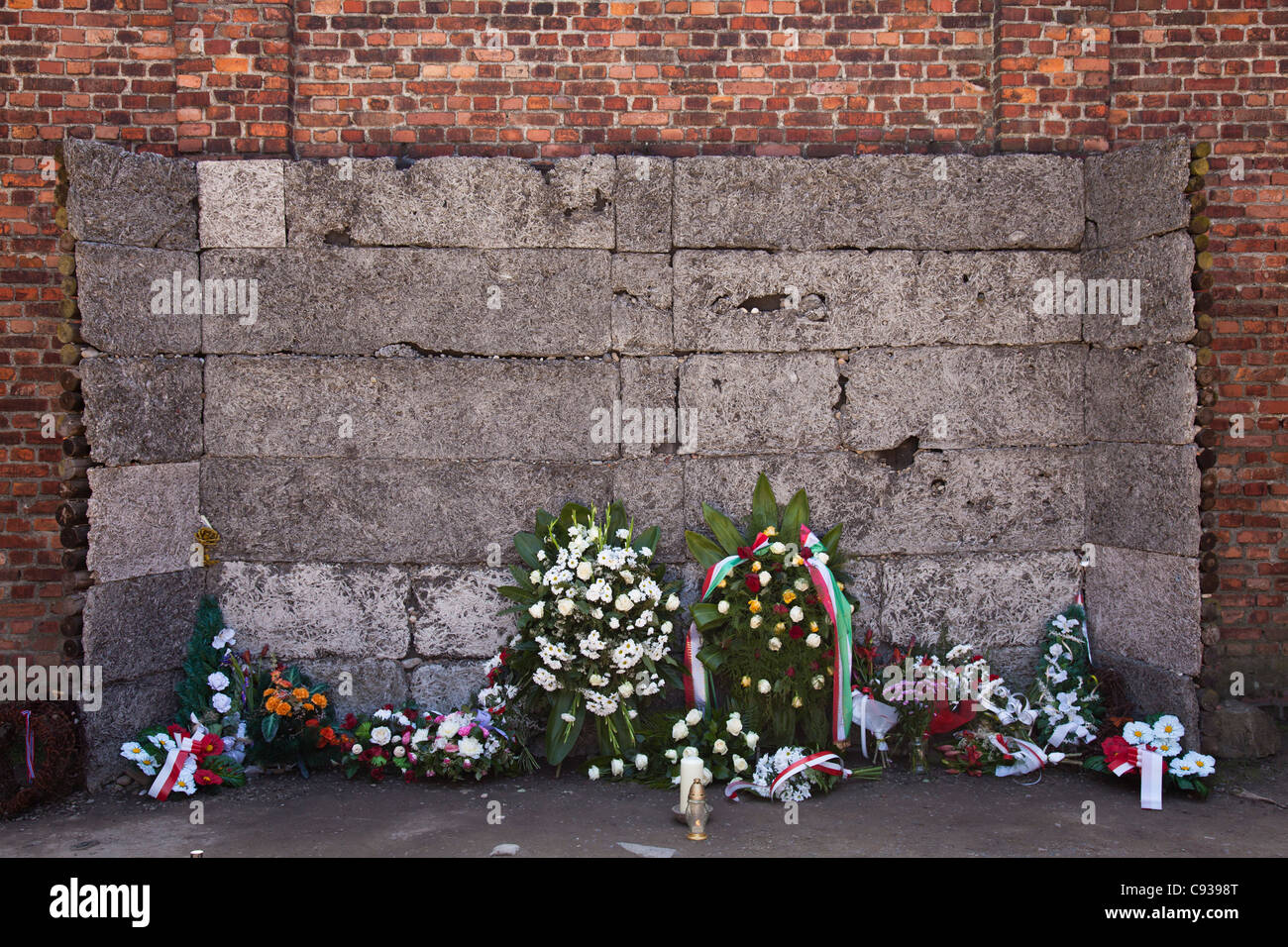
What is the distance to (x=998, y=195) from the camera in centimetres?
492

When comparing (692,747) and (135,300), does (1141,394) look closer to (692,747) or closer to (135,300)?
(692,747)

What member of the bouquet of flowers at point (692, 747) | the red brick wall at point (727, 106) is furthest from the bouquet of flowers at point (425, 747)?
the red brick wall at point (727, 106)

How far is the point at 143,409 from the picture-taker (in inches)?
181

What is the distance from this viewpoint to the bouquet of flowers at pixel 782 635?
14.6 ft

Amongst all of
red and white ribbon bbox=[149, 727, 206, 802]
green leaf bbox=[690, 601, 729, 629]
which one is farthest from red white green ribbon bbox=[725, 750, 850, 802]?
red and white ribbon bbox=[149, 727, 206, 802]

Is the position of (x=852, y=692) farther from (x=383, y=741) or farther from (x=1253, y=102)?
(x=1253, y=102)

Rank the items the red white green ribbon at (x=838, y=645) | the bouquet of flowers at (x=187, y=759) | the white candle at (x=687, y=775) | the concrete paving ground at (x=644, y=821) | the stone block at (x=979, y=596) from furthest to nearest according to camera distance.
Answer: the stone block at (x=979, y=596) < the red white green ribbon at (x=838, y=645) < the bouquet of flowers at (x=187, y=759) < the white candle at (x=687, y=775) < the concrete paving ground at (x=644, y=821)

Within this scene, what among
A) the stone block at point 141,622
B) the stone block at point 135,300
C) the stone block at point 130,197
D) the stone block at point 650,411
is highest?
the stone block at point 130,197

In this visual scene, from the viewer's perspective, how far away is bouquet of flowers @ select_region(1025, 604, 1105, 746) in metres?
4.60

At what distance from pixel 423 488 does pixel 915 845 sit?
279 cm

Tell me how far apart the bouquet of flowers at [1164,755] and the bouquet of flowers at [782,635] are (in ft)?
3.76

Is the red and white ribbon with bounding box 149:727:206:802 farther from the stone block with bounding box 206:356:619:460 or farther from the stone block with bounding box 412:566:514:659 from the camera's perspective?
the stone block with bounding box 206:356:619:460

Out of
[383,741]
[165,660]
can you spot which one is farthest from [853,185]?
[165,660]

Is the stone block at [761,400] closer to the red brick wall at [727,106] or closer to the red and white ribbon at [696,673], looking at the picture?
the red and white ribbon at [696,673]
